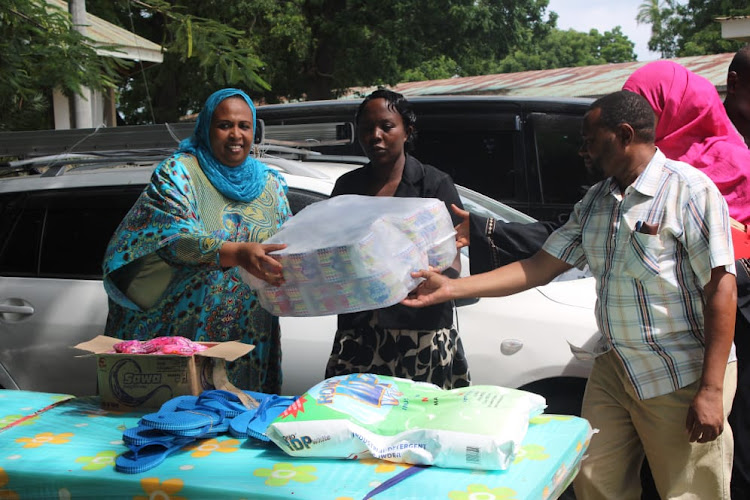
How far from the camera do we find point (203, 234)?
290cm

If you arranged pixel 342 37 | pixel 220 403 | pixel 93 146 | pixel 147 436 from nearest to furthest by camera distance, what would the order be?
pixel 147 436
pixel 220 403
pixel 93 146
pixel 342 37

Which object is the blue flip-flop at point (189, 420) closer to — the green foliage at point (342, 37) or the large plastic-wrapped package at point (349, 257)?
the large plastic-wrapped package at point (349, 257)

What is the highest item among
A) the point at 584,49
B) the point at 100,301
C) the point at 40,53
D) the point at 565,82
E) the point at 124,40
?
the point at 584,49

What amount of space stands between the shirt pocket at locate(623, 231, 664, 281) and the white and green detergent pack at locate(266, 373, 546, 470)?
21.5 inches

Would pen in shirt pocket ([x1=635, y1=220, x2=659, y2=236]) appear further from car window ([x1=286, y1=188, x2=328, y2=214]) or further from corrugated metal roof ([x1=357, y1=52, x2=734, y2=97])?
corrugated metal roof ([x1=357, y1=52, x2=734, y2=97])

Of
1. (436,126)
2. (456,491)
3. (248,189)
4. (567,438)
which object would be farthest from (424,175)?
(436,126)

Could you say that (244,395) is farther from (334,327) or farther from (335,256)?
(334,327)

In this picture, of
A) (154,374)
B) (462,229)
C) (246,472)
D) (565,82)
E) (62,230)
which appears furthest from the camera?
(565,82)

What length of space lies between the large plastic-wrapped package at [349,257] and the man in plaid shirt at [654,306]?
195mm

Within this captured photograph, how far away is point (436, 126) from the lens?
778 cm

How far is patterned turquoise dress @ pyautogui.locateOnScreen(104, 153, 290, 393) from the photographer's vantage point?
9.60 feet

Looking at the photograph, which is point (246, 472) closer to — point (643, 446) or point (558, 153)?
point (643, 446)

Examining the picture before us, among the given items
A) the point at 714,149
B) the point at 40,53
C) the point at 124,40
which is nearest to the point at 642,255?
the point at 714,149

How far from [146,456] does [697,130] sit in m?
2.13
